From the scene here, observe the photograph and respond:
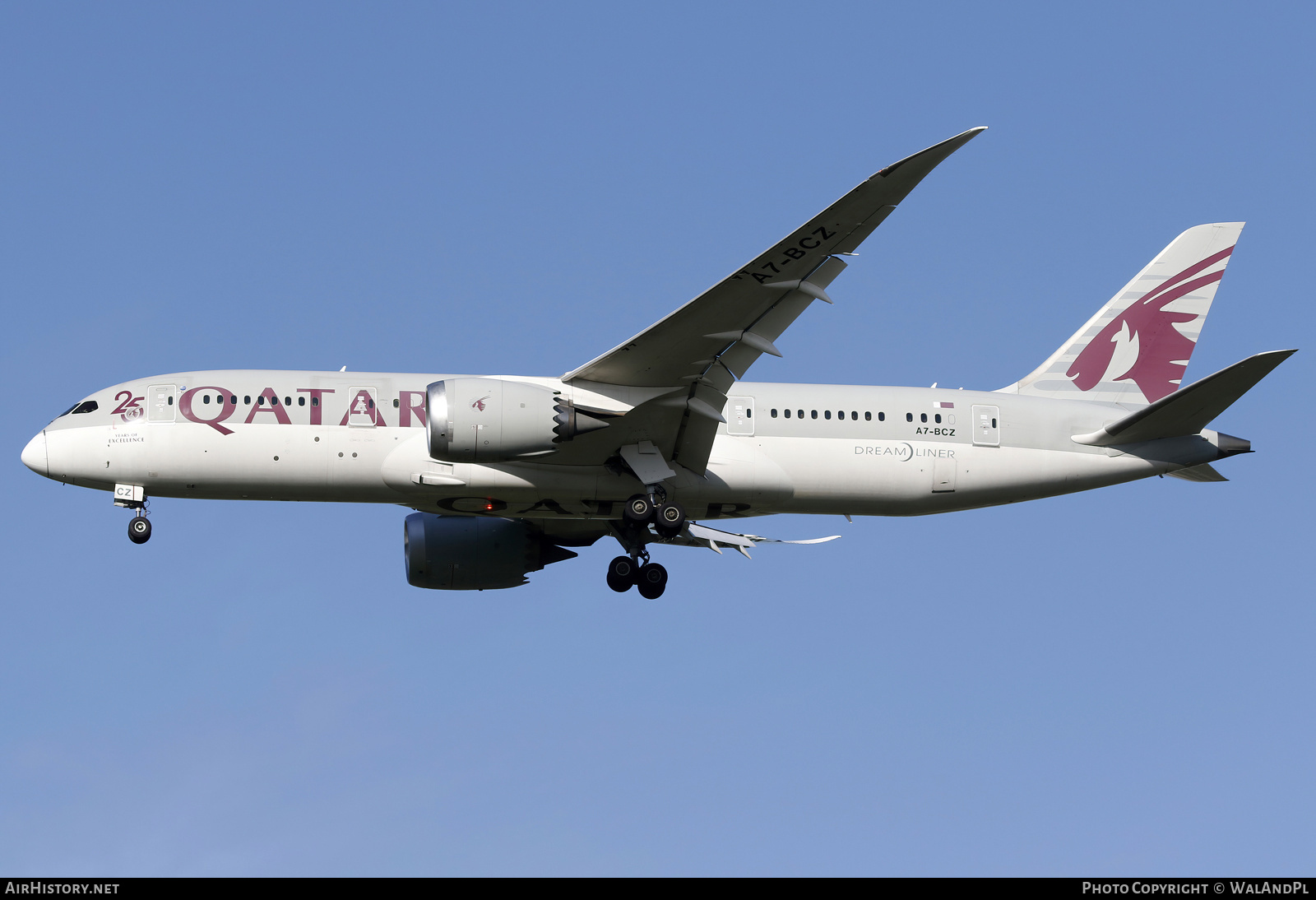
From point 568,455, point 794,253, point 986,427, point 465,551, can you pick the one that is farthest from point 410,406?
point 986,427

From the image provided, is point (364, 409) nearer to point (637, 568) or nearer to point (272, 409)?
point (272, 409)

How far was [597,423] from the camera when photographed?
28.7 metres

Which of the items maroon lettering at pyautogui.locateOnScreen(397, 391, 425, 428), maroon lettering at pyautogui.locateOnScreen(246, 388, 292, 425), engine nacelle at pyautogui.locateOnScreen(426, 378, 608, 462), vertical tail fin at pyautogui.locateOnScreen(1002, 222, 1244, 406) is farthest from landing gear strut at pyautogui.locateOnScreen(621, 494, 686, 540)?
vertical tail fin at pyautogui.locateOnScreen(1002, 222, 1244, 406)

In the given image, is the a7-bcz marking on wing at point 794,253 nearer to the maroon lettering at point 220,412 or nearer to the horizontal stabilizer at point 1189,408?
the horizontal stabilizer at point 1189,408

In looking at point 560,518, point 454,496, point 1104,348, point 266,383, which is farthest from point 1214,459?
point 266,383

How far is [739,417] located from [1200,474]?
34.2 feet

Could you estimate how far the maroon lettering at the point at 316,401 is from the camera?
29531 mm

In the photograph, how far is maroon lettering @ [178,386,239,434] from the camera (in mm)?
29531

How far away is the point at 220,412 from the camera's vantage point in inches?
1166

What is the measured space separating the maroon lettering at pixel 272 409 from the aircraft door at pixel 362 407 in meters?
1.26

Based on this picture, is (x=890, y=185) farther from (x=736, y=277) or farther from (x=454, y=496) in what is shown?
(x=454, y=496)
